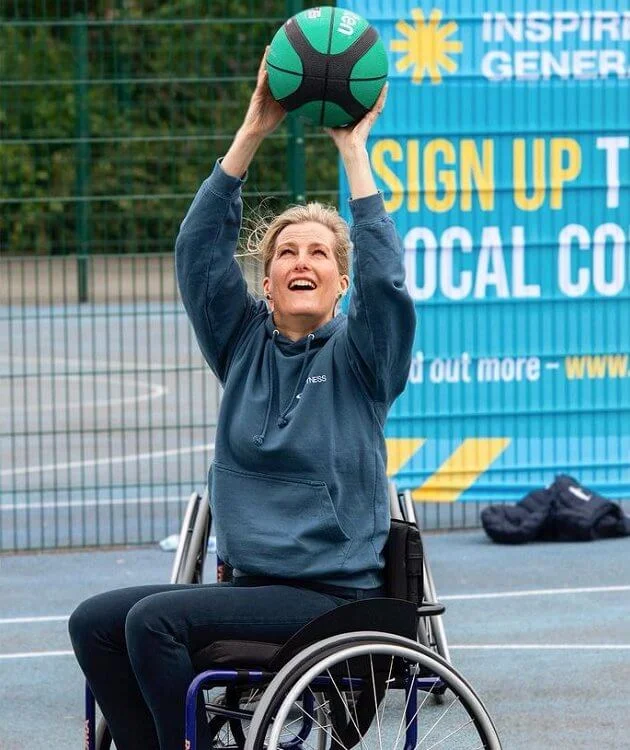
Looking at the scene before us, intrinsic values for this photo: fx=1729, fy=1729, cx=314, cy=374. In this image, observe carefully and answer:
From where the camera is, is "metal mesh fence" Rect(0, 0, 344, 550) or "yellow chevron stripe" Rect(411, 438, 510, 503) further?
"metal mesh fence" Rect(0, 0, 344, 550)

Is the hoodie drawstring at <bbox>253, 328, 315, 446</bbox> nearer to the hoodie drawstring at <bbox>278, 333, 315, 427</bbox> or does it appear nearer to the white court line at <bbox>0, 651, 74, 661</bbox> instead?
the hoodie drawstring at <bbox>278, 333, 315, 427</bbox>

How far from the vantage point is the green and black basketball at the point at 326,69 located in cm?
469

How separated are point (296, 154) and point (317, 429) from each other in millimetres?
4738

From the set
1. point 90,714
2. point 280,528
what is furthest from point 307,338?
point 90,714

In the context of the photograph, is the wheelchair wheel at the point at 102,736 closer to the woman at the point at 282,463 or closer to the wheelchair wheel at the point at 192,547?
the woman at the point at 282,463

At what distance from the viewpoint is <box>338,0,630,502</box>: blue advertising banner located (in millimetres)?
8742

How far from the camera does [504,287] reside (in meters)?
8.95

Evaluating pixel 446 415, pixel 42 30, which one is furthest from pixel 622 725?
pixel 42 30

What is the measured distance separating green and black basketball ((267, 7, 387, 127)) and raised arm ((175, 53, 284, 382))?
69 millimetres

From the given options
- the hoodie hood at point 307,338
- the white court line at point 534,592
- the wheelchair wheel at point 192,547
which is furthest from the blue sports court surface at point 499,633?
the hoodie hood at point 307,338

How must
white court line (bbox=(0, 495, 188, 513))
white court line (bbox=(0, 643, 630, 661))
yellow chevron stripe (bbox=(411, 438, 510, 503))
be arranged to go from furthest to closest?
1. white court line (bbox=(0, 495, 188, 513))
2. yellow chevron stripe (bbox=(411, 438, 510, 503))
3. white court line (bbox=(0, 643, 630, 661))

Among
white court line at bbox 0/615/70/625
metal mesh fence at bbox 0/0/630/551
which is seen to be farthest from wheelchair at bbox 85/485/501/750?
metal mesh fence at bbox 0/0/630/551

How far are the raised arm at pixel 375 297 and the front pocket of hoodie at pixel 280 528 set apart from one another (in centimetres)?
34

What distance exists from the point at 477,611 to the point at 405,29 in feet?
9.77
